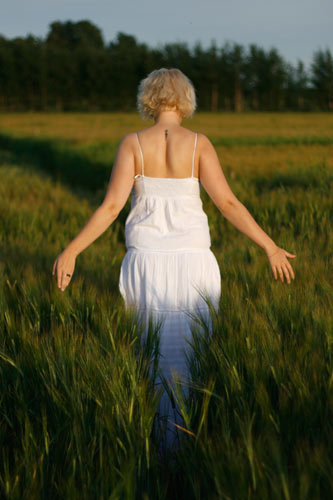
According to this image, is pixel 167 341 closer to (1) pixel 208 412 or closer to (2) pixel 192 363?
(2) pixel 192 363

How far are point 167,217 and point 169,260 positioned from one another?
0.64 feet

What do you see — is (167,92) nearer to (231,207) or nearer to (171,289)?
(231,207)

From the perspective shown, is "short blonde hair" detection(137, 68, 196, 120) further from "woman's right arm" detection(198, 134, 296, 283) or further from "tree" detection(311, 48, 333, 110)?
"tree" detection(311, 48, 333, 110)

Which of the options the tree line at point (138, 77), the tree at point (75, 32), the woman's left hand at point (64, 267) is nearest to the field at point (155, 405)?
the woman's left hand at point (64, 267)

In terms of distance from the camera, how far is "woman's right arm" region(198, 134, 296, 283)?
253cm

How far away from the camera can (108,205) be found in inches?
99.3

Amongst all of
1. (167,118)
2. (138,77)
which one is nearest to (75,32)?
(138,77)

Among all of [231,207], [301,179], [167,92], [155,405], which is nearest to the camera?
[155,405]

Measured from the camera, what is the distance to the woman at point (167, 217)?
8.16 ft

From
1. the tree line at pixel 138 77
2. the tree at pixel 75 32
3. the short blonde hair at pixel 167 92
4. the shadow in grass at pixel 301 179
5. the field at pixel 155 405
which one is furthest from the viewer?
the tree at pixel 75 32

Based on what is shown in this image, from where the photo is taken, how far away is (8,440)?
1832 mm

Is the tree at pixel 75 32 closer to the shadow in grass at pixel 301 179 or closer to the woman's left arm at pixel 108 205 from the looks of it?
the shadow in grass at pixel 301 179

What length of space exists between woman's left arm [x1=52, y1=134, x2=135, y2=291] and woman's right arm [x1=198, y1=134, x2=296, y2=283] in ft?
1.07

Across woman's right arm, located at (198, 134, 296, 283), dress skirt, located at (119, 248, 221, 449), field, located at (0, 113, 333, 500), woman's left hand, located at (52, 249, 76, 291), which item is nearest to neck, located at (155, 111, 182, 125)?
woman's right arm, located at (198, 134, 296, 283)
